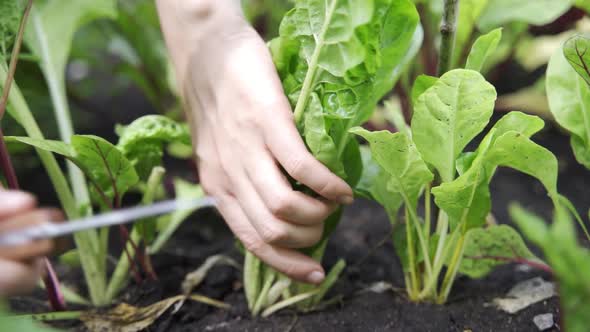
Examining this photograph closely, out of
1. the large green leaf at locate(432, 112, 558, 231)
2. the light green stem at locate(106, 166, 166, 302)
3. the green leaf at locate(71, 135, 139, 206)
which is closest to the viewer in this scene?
the large green leaf at locate(432, 112, 558, 231)

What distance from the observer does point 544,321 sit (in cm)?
68

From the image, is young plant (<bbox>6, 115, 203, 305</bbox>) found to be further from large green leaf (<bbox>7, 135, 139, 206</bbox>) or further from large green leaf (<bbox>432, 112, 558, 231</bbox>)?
large green leaf (<bbox>432, 112, 558, 231</bbox>)

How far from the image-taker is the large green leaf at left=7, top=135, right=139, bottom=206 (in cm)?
68

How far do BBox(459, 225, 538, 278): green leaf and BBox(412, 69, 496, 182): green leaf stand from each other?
0.40 feet

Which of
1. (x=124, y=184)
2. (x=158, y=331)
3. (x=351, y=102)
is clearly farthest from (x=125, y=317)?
(x=351, y=102)

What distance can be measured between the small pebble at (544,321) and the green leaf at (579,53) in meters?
0.31

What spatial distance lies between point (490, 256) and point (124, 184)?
0.54 meters

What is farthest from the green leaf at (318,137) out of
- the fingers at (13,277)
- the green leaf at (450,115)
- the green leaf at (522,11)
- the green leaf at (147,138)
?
the green leaf at (522,11)

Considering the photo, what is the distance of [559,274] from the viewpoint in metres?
0.37

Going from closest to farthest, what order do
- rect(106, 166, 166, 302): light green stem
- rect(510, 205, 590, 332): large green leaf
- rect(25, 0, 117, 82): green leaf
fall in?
rect(510, 205, 590, 332): large green leaf < rect(106, 166, 166, 302): light green stem < rect(25, 0, 117, 82): green leaf

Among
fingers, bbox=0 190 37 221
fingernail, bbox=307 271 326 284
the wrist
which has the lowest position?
fingernail, bbox=307 271 326 284

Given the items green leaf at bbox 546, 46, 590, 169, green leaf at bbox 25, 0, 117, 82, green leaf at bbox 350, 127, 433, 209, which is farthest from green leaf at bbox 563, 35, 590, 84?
green leaf at bbox 25, 0, 117, 82

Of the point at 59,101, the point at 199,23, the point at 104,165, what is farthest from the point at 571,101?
the point at 59,101

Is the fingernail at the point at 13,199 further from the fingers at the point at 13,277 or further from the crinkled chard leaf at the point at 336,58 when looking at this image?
the crinkled chard leaf at the point at 336,58
